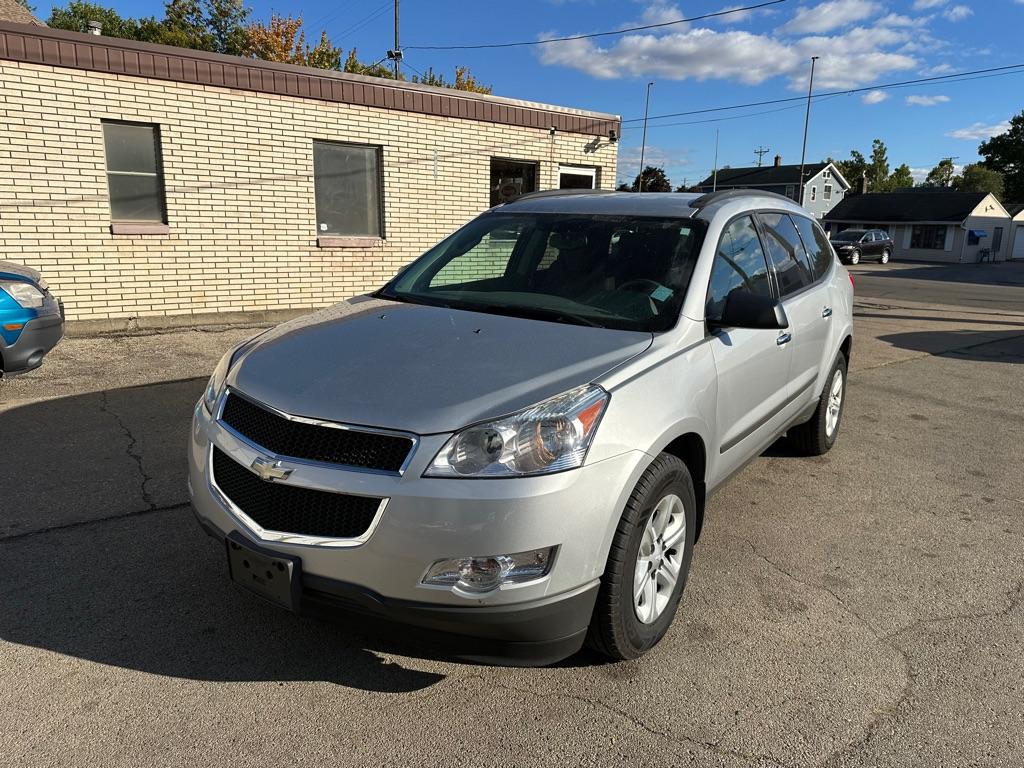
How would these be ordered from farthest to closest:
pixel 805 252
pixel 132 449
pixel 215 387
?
pixel 132 449, pixel 805 252, pixel 215 387

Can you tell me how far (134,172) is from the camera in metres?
9.09

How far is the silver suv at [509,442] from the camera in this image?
2.31 metres

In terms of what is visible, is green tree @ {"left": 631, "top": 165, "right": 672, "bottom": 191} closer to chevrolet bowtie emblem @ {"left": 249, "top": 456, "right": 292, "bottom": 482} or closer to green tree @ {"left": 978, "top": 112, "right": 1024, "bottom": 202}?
green tree @ {"left": 978, "top": 112, "right": 1024, "bottom": 202}

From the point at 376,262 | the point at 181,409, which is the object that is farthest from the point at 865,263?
the point at 181,409

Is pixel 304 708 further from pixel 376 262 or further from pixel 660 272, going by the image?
pixel 376 262

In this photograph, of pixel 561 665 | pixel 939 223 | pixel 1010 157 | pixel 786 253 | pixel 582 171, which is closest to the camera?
pixel 561 665

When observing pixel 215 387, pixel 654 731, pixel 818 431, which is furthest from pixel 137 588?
pixel 818 431

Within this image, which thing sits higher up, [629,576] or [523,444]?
[523,444]

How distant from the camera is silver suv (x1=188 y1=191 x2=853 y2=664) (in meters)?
2.31

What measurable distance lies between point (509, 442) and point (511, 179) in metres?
11.4

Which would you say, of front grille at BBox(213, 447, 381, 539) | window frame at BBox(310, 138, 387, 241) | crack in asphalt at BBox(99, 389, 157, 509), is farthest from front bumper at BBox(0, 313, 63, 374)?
window frame at BBox(310, 138, 387, 241)

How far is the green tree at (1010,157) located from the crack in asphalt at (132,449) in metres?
88.9

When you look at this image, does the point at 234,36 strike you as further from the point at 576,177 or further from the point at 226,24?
the point at 576,177

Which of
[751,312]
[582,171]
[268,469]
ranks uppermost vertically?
[582,171]
